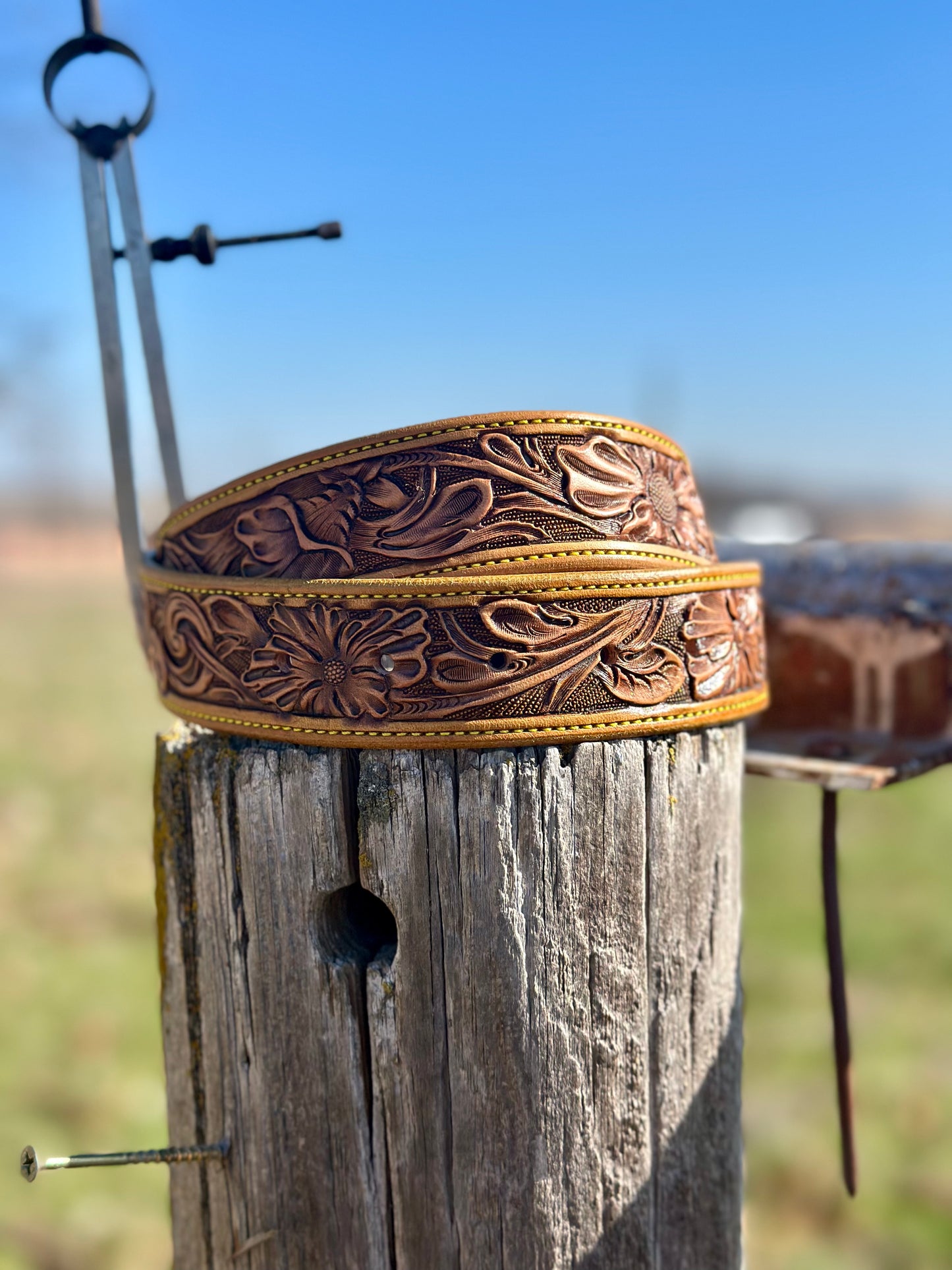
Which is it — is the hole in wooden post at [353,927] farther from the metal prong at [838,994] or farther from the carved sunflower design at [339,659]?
the metal prong at [838,994]

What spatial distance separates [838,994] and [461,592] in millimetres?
1294

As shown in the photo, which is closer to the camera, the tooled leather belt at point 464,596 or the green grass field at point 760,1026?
the tooled leather belt at point 464,596

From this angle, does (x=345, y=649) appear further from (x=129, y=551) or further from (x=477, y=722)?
(x=129, y=551)

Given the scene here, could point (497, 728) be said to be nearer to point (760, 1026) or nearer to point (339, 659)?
point (339, 659)

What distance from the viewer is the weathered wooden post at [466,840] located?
1412mm

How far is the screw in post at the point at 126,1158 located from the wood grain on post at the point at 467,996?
0.04 meters

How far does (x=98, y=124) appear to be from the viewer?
1.84 metres

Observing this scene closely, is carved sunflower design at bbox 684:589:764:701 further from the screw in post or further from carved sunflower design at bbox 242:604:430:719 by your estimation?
the screw in post

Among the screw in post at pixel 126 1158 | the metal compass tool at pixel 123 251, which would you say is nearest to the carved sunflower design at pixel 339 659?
the metal compass tool at pixel 123 251

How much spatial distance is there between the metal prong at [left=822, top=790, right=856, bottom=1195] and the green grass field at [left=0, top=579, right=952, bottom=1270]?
7.03ft

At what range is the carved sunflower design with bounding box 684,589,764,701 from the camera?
1530 millimetres

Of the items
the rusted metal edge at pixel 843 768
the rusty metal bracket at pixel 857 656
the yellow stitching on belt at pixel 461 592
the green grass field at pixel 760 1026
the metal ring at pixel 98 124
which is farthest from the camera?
the green grass field at pixel 760 1026

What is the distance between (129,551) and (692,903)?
1262 millimetres

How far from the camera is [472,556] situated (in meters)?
1.41
